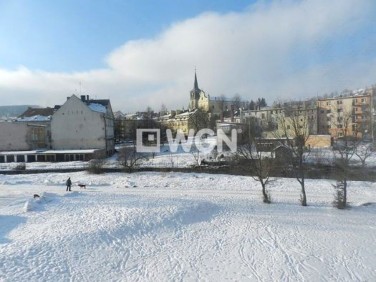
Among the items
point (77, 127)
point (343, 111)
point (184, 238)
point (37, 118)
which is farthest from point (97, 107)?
point (343, 111)

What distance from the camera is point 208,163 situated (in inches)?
1711

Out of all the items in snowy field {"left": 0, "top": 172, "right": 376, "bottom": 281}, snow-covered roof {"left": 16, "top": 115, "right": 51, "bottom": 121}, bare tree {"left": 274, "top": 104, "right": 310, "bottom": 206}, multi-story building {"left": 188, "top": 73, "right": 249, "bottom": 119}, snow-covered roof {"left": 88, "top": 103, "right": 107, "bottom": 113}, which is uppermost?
multi-story building {"left": 188, "top": 73, "right": 249, "bottom": 119}

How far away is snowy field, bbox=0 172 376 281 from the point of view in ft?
44.5

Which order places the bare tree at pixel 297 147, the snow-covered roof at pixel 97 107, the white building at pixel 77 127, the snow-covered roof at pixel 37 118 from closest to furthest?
the bare tree at pixel 297 147
the white building at pixel 77 127
the snow-covered roof at pixel 97 107
the snow-covered roof at pixel 37 118

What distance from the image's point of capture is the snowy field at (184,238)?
44.5ft

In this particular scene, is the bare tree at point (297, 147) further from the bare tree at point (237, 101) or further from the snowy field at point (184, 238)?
the bare tree at point (237, 101)

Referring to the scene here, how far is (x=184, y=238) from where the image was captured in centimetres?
1756

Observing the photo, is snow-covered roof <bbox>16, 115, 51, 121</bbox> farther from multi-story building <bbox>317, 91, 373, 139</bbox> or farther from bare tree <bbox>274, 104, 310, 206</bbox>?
multi-story building <bbox>317, 91, 373, 139</bbox>

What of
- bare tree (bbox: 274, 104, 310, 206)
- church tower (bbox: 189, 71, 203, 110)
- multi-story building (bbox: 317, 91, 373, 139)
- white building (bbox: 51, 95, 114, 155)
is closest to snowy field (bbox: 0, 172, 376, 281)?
bare tree (bbox: 274, 104, 310, 206)

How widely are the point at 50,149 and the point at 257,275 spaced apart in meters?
49.3

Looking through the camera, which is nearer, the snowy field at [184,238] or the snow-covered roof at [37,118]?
the snowy field at [184,238]

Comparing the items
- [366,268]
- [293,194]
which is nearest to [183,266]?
[366,268]

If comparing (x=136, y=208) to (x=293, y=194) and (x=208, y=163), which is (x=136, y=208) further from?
(x=208, y=163)

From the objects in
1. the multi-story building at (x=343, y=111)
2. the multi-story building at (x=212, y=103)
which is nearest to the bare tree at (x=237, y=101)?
the multi-story building at (x=212, y=103)
